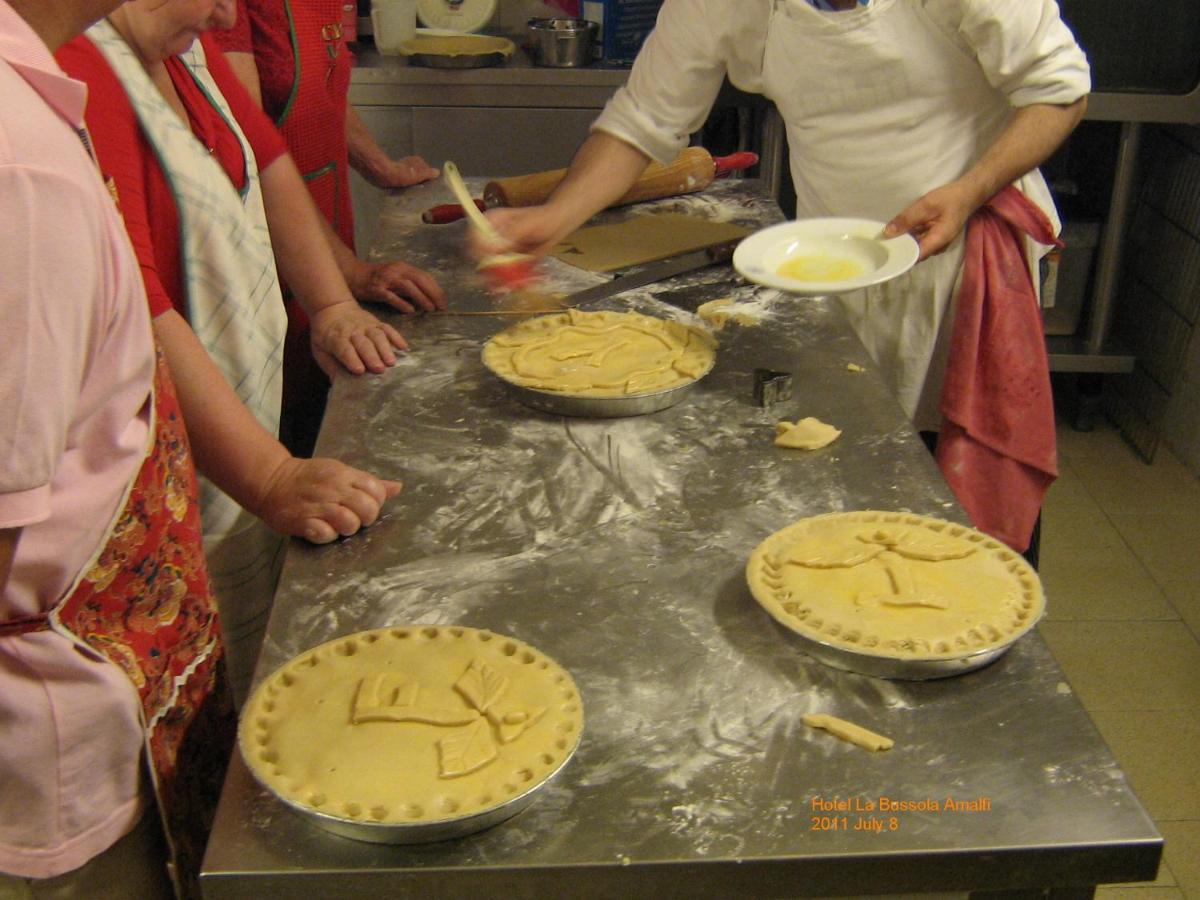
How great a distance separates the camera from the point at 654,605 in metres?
1.10

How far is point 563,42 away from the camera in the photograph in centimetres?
365

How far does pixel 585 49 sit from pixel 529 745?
3.21m

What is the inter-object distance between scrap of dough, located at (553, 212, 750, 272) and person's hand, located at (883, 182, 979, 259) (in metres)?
0.48

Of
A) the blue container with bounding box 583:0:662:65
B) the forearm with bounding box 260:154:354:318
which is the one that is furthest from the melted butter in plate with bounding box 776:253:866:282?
the blue container with bounding box 583:0:662:65

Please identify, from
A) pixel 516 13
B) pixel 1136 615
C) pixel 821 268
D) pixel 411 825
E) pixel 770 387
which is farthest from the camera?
pixel 516 13

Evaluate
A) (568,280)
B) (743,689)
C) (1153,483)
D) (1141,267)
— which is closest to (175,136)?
(568,280)

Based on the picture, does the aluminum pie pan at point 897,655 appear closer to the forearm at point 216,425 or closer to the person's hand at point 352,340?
the forearm at point 216,425

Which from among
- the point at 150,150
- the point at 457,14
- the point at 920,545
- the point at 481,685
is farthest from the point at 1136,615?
the point at 457,14

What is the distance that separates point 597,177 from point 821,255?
564mm

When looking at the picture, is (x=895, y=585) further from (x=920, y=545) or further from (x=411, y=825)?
(x=411, y=825)

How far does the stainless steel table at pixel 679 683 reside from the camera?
32.2 inches

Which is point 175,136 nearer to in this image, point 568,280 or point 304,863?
point 568,280

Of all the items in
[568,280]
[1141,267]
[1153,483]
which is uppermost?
[568,280]

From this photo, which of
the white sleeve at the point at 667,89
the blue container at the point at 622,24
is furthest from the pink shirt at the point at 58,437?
the blue container at the point at 622,24
